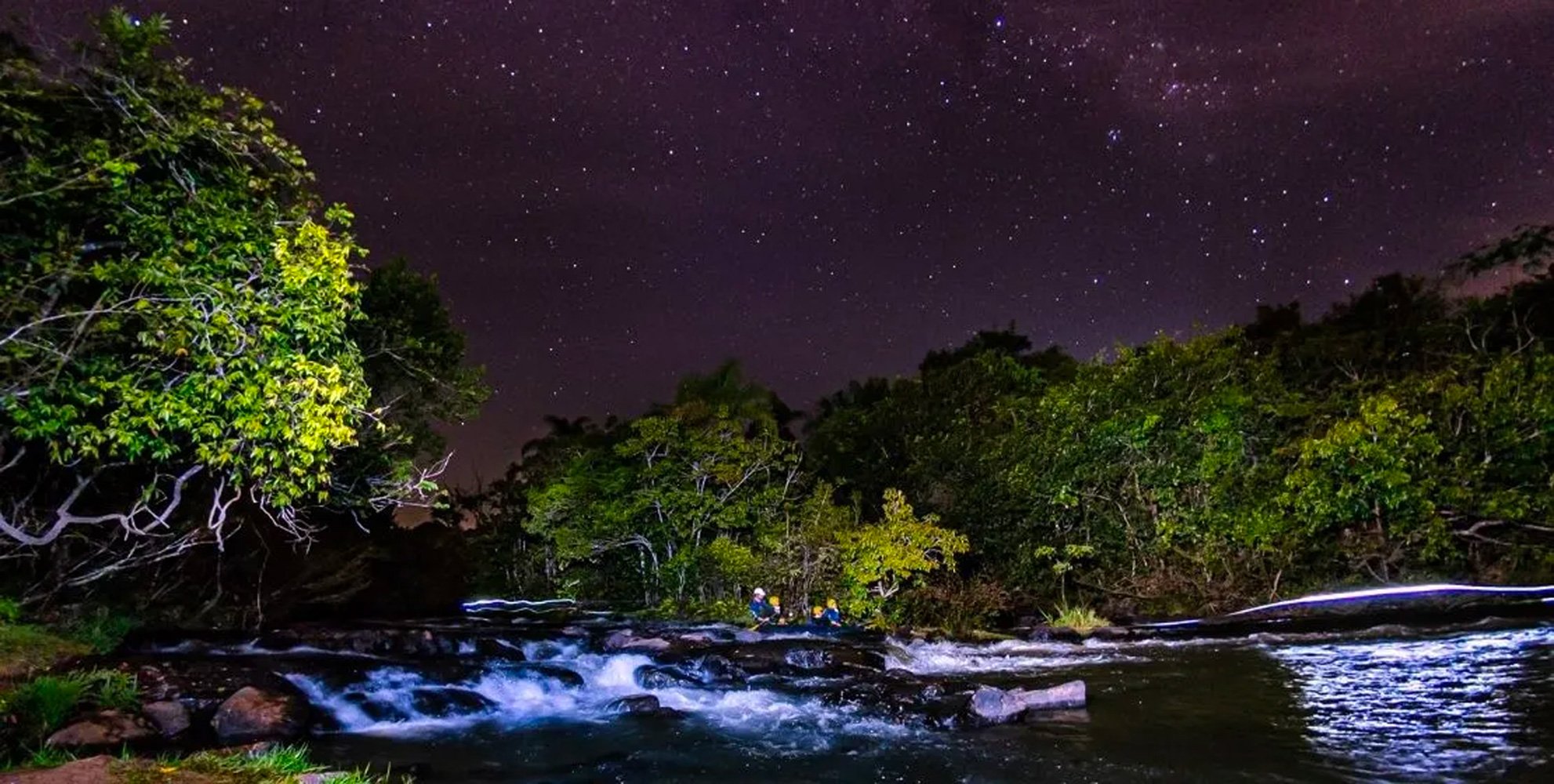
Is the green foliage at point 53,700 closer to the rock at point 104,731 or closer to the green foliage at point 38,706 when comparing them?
the green foliage at point 38,706

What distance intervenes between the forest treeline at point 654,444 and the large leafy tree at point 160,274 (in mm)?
40

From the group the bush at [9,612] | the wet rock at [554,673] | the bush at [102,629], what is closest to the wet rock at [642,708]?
the wet rock at [554,673]

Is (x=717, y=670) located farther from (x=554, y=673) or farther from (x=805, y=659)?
(x=554, y=673)

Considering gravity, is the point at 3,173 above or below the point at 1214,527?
above

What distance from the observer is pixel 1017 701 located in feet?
38.4

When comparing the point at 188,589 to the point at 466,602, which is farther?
the point at 466,602

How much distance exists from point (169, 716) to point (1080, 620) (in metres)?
19.3

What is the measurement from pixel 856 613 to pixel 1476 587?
14.8m

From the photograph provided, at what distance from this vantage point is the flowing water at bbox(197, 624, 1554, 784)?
29.9 ft

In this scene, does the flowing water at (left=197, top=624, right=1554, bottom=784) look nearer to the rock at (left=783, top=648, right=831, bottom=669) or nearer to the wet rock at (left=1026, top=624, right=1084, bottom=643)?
the rock at (left=783, top=648, right=831, bottom=669)

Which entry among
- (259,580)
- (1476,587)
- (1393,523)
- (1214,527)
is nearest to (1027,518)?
(1214,527)

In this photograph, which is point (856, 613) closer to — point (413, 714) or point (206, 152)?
point (413, 714)

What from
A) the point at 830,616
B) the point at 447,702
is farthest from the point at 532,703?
the point at 830,616

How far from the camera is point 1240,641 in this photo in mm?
18250
